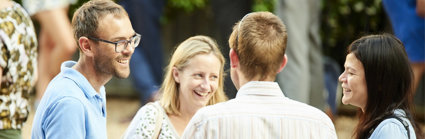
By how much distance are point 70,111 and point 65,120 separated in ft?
0.12

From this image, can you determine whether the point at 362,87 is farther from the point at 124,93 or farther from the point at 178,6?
the point at 124,93

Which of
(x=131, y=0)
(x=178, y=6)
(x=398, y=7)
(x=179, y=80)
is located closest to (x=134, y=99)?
(x=178, y=6)

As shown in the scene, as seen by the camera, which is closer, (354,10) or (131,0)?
(131,0)

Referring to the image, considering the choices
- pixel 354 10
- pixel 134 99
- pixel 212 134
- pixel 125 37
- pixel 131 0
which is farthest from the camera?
pixel 134 99

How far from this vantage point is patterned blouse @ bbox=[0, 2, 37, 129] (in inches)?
133

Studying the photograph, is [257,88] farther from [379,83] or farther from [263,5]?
[263,5]

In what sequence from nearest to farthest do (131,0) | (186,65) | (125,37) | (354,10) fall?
(125,37)
(186,65)
(131,0)
(354,10)

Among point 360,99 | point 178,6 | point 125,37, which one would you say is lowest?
point 178,6

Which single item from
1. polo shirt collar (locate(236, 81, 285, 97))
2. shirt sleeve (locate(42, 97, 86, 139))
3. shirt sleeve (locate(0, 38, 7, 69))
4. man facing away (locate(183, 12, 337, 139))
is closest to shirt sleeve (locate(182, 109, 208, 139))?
man facing away (locate(183, 12, 337, 139))

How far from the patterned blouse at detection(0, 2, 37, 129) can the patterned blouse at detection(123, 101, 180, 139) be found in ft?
1.88

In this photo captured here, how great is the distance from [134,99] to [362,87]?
5.18 metres

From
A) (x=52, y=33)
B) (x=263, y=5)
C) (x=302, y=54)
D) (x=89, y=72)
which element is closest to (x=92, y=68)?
(x=89, y=72)

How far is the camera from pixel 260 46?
2.44 m

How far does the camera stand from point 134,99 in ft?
26.0
